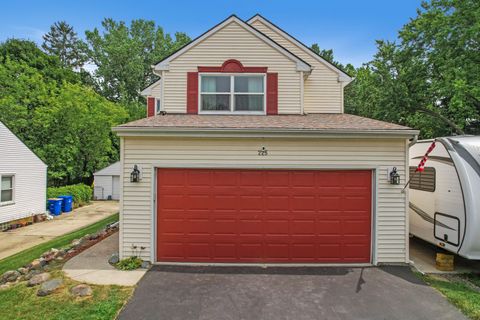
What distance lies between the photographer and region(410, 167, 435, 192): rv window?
7301 millimetres

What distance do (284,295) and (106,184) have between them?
71.3 feet

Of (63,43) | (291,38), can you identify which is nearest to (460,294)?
(291,38)

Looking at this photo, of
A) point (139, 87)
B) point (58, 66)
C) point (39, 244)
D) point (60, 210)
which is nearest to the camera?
point (39, 244)

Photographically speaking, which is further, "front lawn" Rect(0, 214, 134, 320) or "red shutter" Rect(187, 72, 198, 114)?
"red shutter" Rect(187, 72, 198, 114)

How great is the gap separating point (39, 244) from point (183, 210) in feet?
22.5

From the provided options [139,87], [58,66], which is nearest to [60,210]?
[58,66]

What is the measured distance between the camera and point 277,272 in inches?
255

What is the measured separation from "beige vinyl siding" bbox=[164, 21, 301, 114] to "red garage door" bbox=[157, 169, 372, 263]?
11.2 ft

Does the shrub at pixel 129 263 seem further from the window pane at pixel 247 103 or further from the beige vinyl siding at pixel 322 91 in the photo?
the beige vinyl siding at pixel 322 91

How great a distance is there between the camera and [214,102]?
30.6 feet

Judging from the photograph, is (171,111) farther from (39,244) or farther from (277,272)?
(39,244)

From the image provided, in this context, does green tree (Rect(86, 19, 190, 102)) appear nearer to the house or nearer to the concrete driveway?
the house

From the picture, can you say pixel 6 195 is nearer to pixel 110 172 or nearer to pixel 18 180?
pixel 18 180

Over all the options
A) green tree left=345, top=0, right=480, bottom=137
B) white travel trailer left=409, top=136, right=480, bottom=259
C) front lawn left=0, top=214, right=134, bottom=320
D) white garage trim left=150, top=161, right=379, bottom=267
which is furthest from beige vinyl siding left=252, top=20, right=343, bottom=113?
front lawn left=0, top=214, right=134, bottom=320
